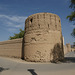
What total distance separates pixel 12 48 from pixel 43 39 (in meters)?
7.11

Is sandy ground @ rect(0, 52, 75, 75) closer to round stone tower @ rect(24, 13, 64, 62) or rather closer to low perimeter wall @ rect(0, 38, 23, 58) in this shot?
round stone tower @ rect(24, 13, 64, 62)

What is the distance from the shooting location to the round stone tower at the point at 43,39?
970 cm

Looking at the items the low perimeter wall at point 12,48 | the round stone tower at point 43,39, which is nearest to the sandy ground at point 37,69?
the round stone tower at point 43,39

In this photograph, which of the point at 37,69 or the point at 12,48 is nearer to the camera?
the point at 37,69

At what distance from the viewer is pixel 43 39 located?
10.0 meters

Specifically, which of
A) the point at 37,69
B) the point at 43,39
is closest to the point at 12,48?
the point at 43,39

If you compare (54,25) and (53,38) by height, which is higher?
(54,25)

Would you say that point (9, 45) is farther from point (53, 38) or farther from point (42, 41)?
point (53, 38)

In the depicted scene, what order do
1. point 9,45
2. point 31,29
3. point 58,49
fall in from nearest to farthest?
1. point 58,49
2. point 31,29
3. point 9,45

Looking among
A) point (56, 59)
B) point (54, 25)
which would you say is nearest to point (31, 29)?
point (54, 25)

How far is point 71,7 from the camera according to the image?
32.0 ft

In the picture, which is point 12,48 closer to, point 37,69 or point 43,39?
point 43,39

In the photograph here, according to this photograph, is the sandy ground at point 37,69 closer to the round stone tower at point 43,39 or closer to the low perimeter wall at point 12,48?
the round stone tower at point 43,39

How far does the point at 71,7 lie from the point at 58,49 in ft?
18.4
